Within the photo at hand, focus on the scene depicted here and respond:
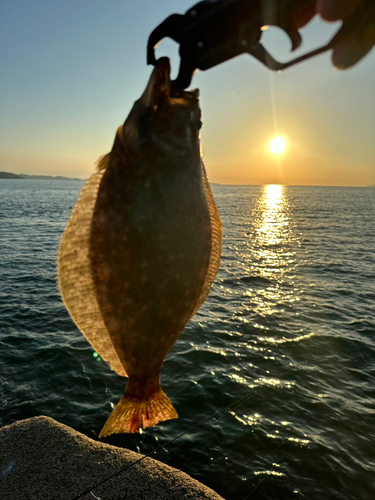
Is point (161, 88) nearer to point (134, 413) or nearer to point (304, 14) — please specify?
point (304, 14)

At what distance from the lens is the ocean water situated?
7336mm

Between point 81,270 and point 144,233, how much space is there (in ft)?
1.62

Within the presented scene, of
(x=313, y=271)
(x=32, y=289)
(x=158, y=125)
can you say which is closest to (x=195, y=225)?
(x=158, y=125)

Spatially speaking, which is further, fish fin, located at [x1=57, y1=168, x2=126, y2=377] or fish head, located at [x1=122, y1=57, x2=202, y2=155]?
fish fin, located at [x1=57, y1=168, x2=126, y2=377]

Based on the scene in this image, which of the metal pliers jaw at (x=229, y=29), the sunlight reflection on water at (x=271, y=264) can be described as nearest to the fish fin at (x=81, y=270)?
the metal pliers jaw at (x=229, y=29)

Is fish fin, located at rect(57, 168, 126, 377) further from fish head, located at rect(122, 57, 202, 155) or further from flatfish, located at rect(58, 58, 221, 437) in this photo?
fish head, located at rect(122, 57, 202, 155)

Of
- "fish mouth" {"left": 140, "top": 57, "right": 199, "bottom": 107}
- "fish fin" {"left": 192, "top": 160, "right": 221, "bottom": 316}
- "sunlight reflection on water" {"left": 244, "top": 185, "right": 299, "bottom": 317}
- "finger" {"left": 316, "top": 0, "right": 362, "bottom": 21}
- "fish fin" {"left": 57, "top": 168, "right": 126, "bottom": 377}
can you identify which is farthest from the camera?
"sunlight reflection on water" {"left": 244, "top": 185, "right": 299, "bottom": 317}

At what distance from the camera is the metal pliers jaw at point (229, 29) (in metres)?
1.50

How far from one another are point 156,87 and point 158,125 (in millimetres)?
200

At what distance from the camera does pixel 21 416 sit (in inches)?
327

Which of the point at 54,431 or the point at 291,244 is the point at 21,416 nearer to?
the point at 54,431

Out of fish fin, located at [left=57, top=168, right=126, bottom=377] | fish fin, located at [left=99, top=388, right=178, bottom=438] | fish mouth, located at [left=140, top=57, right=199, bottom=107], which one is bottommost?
fish fin, located at [left=99, top=388, right=178, bottom=438]

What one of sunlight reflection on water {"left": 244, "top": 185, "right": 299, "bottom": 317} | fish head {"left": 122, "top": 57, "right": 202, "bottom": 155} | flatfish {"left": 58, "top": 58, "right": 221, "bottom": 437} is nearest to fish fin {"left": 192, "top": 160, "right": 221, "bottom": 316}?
flatfish {"left": 58, "top": 58, "right": 221, "bottom": 437}

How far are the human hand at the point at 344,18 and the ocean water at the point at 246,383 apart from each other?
233 inches
